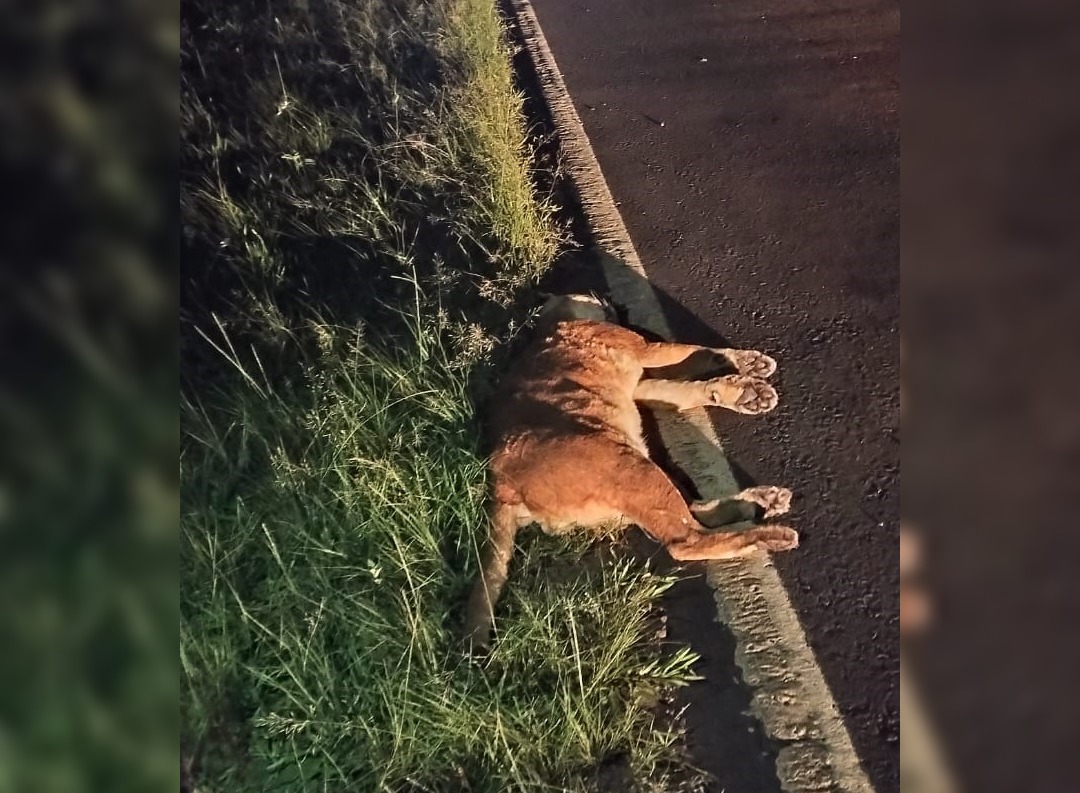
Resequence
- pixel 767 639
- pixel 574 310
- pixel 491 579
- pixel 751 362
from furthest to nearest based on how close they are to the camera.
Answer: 1. pixel 574 310
2. pixel 751 362
3. pixel 491 579
4. pixel 767 639

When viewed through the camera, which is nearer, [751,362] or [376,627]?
[376,627]

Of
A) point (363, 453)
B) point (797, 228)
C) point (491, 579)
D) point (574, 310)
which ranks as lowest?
point (491, 579)

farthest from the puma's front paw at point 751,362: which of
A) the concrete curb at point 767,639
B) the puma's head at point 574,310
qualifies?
the puma's head at point 574,310

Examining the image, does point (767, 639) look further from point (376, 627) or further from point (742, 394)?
point (376, 627)

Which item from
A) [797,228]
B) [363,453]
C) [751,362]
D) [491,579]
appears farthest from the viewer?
[797,228]

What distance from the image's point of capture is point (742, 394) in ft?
9.91

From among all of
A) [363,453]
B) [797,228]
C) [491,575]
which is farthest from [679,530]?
[797,228]

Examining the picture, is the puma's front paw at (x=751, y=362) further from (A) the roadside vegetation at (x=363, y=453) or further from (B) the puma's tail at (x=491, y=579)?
(B) the puma's tail at (x=491, y=579)

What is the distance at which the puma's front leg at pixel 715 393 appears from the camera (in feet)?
9.87

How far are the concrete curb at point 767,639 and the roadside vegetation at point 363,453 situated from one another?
0.23 meters

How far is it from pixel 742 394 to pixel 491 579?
3.80 feet
